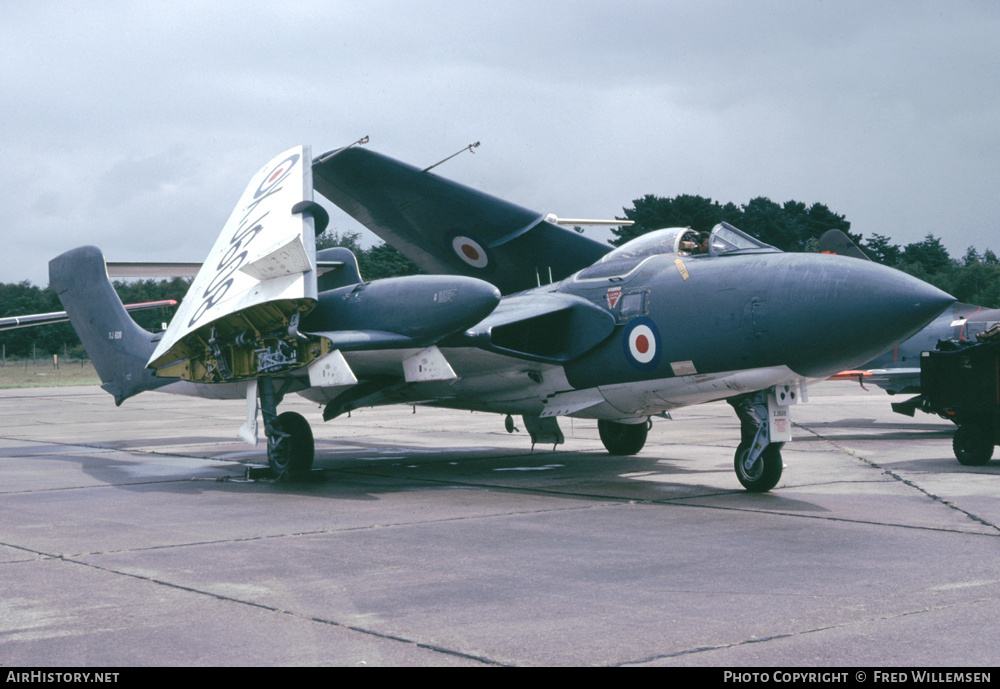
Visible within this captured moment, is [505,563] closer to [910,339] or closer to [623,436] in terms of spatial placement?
[623,436]

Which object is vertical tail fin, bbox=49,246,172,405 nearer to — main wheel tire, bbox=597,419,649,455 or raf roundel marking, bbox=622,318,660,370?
main wheel tire, bbox=597,419,649,455

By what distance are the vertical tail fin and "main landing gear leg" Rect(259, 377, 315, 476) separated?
10.0 feet

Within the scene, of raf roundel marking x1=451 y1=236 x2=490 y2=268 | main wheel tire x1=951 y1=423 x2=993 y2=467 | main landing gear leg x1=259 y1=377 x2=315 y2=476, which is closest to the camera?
main landing gear leg x1=259 y1=377 x2=315 y2=476

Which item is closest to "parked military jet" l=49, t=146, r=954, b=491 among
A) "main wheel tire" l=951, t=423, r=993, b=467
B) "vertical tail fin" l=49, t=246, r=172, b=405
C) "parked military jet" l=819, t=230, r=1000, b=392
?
"vertical tail fin" l=49, t=246, r=172, b=405

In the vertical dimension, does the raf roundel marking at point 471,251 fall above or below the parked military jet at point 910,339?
above

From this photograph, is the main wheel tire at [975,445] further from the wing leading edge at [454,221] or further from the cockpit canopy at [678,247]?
the wing leading edge at [454,221]

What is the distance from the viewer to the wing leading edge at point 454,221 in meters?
12.3

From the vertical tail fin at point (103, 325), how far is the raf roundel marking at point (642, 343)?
698 centimetres

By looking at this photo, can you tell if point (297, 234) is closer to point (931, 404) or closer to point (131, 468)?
point (131, 468)

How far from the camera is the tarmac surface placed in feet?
13.9

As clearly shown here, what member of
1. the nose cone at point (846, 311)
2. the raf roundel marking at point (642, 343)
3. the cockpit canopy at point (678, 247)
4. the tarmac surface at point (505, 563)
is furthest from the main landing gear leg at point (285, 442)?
the nose cone at point (846, 311)

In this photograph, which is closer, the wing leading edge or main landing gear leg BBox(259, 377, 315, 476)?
main landing gear leg BBox(259, 377, 315, 476)

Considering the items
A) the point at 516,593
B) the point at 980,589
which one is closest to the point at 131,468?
the point at 516,593

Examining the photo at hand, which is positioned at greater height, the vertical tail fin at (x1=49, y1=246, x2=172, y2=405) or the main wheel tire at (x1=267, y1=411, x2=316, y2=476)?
the vertical tail fin at (x1=49, y1=246, x2=172, y2=405)
